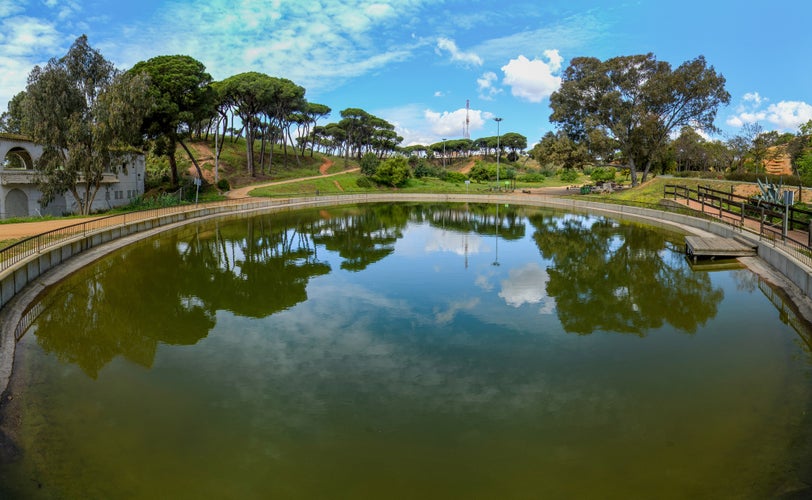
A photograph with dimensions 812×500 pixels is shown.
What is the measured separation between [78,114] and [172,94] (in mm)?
13626

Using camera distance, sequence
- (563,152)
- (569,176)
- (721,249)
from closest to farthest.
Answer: (721,249) → (563,152) → (569,176)

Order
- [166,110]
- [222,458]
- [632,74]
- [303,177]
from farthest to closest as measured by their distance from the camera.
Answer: [303,177] < [632,74] < [166,110] < [222,458]

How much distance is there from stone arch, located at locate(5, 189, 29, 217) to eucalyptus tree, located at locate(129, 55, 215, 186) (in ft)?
39.2

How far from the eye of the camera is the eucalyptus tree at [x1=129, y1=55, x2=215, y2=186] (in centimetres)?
4209

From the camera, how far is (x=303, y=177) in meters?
69.8

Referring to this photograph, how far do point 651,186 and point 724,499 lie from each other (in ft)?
152

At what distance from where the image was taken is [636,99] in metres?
50.5

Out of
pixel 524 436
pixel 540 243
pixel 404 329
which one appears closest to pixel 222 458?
pixel 524 436

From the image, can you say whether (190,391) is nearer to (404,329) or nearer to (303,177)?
(404,329)

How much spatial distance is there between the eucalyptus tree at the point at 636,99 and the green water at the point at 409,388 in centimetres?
3563

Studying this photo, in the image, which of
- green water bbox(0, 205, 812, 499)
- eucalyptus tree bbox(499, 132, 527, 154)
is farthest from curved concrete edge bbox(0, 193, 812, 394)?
eucalyptus tree bbox(499, 132, 527, 154)

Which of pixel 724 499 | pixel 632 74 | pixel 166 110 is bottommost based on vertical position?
pixel 724 499

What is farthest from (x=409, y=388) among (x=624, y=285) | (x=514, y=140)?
(x=514, y=140)

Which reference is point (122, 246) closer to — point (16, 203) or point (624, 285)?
point (16, 203)
